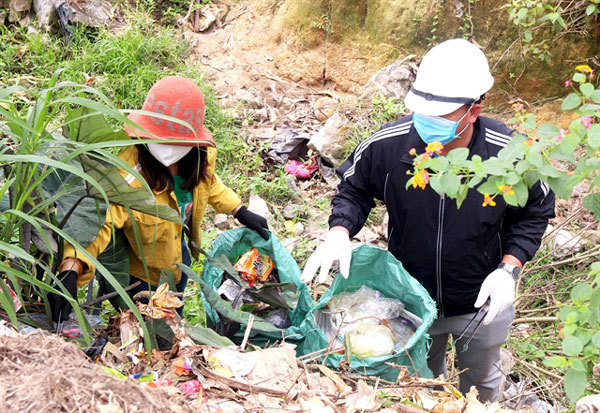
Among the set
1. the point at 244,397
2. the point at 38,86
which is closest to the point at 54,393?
the point at 244,397

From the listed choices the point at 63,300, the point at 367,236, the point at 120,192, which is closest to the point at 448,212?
the point at 120,192

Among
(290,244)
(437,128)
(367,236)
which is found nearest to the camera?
(437,128)

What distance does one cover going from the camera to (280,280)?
2355 millimetres

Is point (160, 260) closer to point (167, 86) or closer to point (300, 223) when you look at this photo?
point (167, 86)

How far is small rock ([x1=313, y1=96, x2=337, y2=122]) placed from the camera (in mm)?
5387

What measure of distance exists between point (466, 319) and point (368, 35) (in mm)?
3688

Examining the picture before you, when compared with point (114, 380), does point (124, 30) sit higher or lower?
lower

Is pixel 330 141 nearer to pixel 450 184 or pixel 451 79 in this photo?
pixel 451 79

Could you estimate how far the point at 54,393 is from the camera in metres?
1.16

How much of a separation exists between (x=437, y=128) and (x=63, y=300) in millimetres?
1399

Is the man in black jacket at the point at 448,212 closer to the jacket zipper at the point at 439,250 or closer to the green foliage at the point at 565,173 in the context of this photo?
the jacket zipper at the point at 439,250

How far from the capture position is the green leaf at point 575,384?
4.89 ft

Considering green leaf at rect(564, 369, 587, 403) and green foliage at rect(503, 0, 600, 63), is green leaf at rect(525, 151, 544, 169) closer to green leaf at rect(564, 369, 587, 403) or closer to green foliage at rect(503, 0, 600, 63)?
green leaf at rect(564, 369, 587, 403)

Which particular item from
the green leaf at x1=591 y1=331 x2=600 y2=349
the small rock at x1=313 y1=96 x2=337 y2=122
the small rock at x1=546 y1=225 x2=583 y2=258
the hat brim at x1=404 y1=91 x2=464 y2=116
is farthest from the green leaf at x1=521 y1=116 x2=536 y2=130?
the small rock at x1=313 y1=96 x2=337 y2=122
